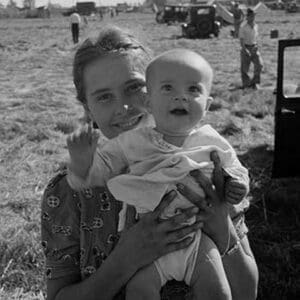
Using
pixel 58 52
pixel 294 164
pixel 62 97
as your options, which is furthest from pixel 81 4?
pixel 294 164

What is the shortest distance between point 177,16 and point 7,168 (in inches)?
1521

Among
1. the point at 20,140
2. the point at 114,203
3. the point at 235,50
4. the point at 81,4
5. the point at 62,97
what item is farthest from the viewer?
the point at 81,4

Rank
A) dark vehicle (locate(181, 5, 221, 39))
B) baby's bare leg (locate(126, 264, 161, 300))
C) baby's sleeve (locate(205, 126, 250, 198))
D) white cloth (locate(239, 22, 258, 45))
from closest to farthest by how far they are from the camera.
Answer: baby's bare leg (locate(126, 264, 161, 300)) → baby's sleeve (locate(205, 126, 250, 198)) → white cloth (locate(239, 22, 258, 45)) → dark vehicle (locate(181, 5, 221, 39))

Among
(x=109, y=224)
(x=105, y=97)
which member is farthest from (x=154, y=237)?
(x=105, y=97)

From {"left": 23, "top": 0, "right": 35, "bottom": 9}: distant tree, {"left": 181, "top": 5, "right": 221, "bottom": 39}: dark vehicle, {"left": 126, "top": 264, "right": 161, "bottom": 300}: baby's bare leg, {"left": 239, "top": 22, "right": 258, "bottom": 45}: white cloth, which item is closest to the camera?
{"left": 126, "top": 264, "right": 161, "bottom": 300}: baby's bare leg

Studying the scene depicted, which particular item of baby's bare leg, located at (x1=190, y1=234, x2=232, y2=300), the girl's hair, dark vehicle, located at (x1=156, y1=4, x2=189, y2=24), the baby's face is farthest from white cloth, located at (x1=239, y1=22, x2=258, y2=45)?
dark vehicle, located at (x1=156, y1=4, x2=189, y2=24)

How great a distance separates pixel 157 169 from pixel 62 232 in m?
0.38

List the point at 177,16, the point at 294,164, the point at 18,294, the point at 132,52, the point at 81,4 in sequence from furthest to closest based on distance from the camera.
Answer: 1. the point at 81,4
2. the point at 177,16
3. the point at 294,164
4. the point at 18,294
5. the point at 132,52

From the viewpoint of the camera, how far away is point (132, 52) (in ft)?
6.72

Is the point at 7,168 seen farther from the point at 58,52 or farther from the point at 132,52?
the point at 58,52

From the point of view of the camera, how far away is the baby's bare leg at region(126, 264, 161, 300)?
1.68 meters

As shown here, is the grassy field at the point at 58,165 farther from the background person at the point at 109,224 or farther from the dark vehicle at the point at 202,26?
the dark vehicle at the point at 202,26

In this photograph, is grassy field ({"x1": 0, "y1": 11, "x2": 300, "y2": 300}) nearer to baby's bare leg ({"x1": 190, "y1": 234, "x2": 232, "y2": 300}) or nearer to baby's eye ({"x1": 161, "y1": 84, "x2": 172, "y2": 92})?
baby's eye ({"x1": 161, "y1": 84, "x2": 172, "y2": 92})

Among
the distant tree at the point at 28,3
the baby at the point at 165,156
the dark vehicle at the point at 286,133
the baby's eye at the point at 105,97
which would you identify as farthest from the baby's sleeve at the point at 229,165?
the distant tree at the point at 28,3
